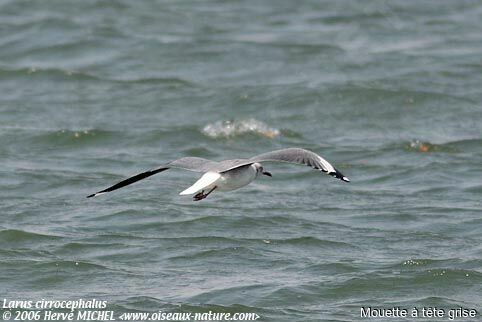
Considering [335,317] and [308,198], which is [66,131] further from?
[335,317]

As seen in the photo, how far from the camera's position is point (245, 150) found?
1453 centimetres

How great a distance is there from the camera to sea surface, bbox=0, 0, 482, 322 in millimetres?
10211

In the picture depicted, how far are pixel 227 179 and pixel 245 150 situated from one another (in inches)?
199

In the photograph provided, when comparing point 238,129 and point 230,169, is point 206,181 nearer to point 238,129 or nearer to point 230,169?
point 230,169

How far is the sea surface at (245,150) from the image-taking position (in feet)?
33.5

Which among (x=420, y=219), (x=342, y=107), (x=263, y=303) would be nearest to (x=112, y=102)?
(x=342, y=107)

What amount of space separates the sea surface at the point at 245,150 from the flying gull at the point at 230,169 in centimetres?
89

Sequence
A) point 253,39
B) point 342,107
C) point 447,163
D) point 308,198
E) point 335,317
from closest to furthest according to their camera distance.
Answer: point 335,317
point 308,198
point 447,163
point 342,107
point 253,39

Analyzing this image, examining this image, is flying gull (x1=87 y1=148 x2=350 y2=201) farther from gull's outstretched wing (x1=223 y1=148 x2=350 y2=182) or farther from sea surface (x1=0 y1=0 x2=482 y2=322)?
sea surface (x1=0 y1=0 x2=482 y2=322)

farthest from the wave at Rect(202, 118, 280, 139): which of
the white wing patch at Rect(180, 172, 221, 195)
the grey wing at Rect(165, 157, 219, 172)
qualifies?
the white wing patch at Rect(180, 172, 221, 195)

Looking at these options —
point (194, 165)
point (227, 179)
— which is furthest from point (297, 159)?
point (194, 165)

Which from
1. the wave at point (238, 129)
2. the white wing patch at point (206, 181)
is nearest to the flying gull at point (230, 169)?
the white wing patch at point (206, 181)

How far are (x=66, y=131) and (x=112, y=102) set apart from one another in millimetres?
1616

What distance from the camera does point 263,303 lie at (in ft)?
31.4
